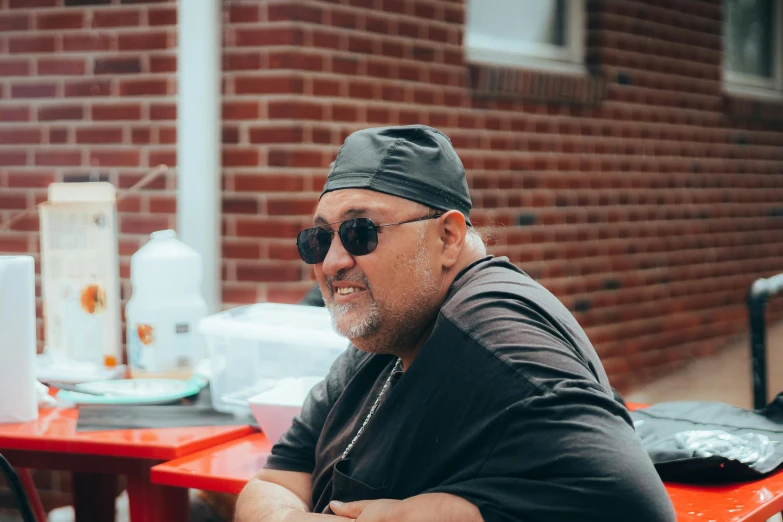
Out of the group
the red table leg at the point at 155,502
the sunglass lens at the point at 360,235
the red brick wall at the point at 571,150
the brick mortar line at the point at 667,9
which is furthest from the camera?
the brick mortar line at the point at 667,9

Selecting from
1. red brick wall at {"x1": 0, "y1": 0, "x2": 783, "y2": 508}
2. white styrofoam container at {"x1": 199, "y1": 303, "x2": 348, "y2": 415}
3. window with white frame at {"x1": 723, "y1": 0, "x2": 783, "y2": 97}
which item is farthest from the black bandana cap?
window with white frame at {"x1": 723, "y1": 0, "x2": 783, "y2": 97}

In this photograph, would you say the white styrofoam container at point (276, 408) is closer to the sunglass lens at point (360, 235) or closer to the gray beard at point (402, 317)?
the gray beard at point (402, 317)

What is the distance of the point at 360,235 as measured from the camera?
192 centimetres

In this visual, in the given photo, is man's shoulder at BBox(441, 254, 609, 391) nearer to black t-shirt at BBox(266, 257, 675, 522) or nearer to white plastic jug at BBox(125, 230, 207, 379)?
black t-shirt at BBox(266, 257, 675, 522)

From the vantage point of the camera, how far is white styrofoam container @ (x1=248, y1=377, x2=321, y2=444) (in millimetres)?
2396

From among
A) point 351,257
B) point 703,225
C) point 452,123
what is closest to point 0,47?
point 452,123

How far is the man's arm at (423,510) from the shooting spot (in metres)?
1.57

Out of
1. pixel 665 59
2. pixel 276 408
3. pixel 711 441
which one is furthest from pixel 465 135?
pixel 711 441

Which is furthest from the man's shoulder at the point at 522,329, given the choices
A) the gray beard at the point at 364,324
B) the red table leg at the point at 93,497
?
the red table leg at the point at 93,497

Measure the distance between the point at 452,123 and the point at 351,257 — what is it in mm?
2649

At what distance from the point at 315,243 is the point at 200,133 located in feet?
6.57

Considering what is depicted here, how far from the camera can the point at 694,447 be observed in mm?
2146

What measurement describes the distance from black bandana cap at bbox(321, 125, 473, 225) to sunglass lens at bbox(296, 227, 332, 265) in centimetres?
9

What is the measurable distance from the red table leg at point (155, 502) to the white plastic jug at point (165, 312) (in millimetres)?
667
